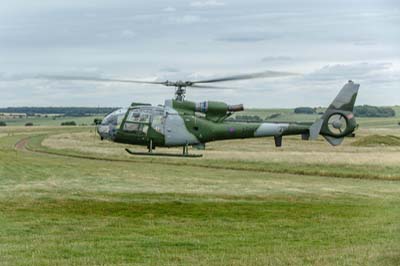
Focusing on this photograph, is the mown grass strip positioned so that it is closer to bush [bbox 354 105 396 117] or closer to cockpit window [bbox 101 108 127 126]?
cockpit window [bbox 101 108 127 126]

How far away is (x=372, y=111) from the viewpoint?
175375 millimetres

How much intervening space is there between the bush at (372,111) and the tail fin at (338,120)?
409ft

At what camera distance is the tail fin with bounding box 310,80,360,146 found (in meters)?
34.0

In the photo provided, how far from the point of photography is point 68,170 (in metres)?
42.4

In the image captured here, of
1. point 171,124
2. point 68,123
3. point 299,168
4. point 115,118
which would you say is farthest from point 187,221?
point 68,123

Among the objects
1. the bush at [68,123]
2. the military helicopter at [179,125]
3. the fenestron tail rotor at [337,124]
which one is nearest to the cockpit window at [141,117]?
the military helicopter at [179,125]

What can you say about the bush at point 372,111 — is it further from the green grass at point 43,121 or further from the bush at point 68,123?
the bush at point 68,123

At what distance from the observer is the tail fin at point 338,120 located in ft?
112

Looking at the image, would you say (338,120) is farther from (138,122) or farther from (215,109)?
(138,122)

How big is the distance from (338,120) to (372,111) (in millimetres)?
145646

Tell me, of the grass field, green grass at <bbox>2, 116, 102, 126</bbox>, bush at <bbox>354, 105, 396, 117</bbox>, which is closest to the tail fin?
the grass field

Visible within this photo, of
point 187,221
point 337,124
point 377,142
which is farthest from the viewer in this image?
point 377,142

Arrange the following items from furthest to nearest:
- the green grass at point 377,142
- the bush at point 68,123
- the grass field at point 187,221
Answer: the bush at point 68,123 < the green grass at point 377,142 < the grass field at point 187,221

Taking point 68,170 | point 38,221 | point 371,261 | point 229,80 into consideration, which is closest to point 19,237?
point 38,221
